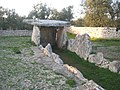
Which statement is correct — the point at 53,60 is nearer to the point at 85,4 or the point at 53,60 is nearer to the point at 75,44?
Result: the point at 75,44

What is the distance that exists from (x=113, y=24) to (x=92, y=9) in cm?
369

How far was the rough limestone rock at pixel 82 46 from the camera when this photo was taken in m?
18.5

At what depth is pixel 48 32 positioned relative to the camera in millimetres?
26609

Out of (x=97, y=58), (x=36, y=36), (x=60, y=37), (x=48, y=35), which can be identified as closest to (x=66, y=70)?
(x=97, y=58)

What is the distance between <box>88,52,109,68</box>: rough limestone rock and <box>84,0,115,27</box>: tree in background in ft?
74.8

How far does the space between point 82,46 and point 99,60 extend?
337cm

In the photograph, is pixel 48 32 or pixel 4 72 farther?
pixel 48 32

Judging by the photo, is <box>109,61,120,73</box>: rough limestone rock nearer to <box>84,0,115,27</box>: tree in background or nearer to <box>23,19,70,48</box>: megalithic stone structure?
<box>23,19,70,48</box>: megalithic stone structure

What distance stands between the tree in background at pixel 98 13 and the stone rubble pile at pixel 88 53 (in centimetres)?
1742

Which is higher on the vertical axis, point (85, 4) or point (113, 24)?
point (85, 4)

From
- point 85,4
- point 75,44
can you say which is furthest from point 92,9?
point 75,44

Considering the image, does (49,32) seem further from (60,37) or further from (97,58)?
(97,58)

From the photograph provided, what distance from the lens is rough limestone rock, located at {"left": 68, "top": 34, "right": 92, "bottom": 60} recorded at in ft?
60.6

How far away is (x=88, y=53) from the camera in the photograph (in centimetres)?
1817
